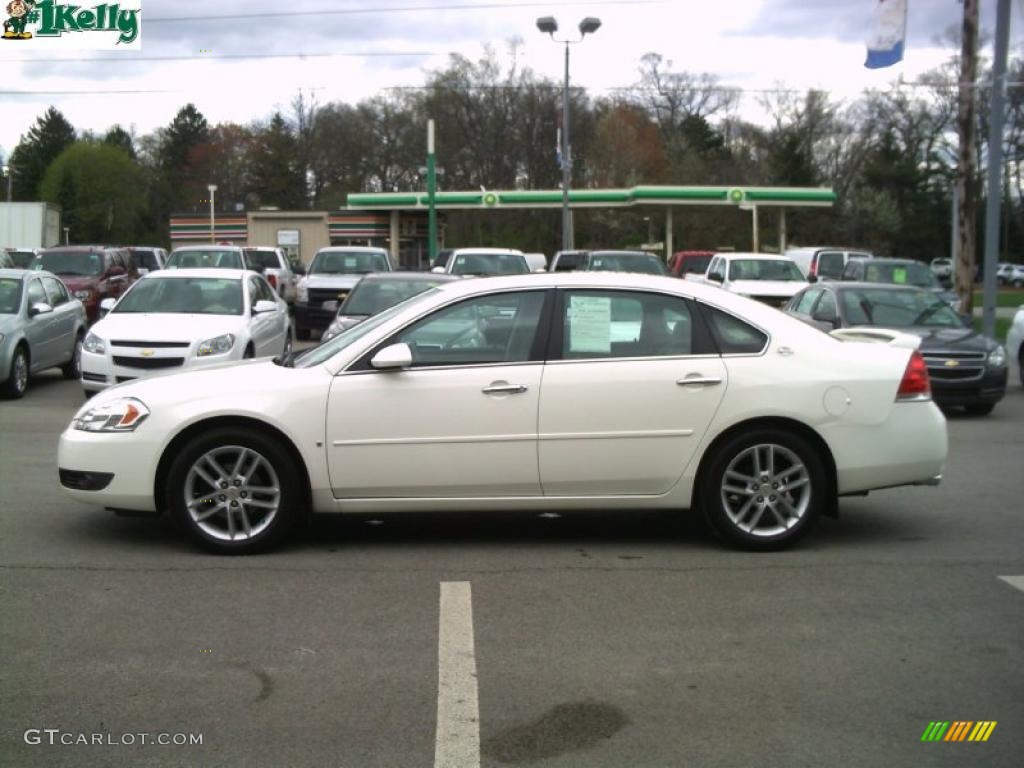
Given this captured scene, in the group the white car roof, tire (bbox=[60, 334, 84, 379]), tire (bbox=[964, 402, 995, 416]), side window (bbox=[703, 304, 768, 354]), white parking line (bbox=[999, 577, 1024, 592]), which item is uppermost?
the white car roof

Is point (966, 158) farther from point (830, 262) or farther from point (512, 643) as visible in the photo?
point (512, 643)

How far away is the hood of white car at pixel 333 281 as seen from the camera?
2342 centimetres

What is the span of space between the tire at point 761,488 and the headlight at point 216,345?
283 inches

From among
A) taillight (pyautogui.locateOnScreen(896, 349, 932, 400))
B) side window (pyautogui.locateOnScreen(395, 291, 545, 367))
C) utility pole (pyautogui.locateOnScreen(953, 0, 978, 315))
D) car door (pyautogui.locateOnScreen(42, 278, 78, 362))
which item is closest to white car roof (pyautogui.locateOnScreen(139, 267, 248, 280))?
car door (pyautogui.locateOnScreen(42, 278, 78, 362))

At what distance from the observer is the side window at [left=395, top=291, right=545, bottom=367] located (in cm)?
670

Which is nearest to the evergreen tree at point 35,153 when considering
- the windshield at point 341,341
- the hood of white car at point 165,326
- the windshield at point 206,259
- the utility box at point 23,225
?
the utility box at point 23,225

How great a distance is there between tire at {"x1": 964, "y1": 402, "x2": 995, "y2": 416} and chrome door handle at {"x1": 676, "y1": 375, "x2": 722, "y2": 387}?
7809mm

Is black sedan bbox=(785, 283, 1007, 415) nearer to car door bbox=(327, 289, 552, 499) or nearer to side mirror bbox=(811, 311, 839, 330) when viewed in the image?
side mirror bbox=(811, 311, 839, 330)

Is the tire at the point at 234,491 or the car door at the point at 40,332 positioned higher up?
the car door at the point at 40,332

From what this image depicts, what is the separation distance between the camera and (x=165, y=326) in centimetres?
1257

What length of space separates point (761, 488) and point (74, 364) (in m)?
12.9

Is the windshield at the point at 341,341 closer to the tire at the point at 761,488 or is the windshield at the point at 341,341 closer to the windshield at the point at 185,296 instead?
the tire at the point at 761,488

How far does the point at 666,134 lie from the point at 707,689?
80161mm

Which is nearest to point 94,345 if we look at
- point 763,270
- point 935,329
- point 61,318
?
point 61,318
